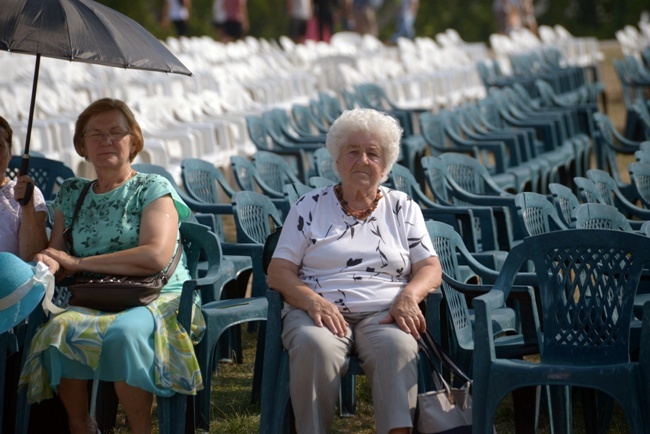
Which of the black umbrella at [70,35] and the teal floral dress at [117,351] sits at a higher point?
the black umbrella at [70,35]

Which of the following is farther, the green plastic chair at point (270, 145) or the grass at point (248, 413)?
the green plastic chair at point (270, 145)

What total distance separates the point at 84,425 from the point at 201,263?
1755 millimetres

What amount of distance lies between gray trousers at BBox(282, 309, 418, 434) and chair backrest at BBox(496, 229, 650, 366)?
21.5 inches

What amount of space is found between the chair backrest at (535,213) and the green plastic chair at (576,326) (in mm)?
1215

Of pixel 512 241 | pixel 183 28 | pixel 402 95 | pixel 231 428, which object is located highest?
pixel 183 28

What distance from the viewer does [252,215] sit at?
21.2 feet

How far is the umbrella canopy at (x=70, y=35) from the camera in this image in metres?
4.94

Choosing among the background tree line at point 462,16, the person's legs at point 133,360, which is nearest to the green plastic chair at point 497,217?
the person's legs at point 133,360

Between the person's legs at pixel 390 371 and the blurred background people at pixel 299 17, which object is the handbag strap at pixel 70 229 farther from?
the blurred background people at pixel 299 17

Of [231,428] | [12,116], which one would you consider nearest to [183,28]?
[12,116]

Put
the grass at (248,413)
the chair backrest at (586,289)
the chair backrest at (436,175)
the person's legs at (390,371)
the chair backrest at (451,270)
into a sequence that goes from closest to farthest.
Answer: the person's legs at (390,371), the chair backrest at (586,289), the chair backrest at (451,270), the grass at (248,413), the chair backrest at (436,175)

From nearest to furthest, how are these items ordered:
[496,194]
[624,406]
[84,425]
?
1. [624,406]
2. [84,425]
3. [496,194]

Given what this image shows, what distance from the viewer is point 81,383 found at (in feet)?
15.8

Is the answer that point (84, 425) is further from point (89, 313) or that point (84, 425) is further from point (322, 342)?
point (322, 342)
